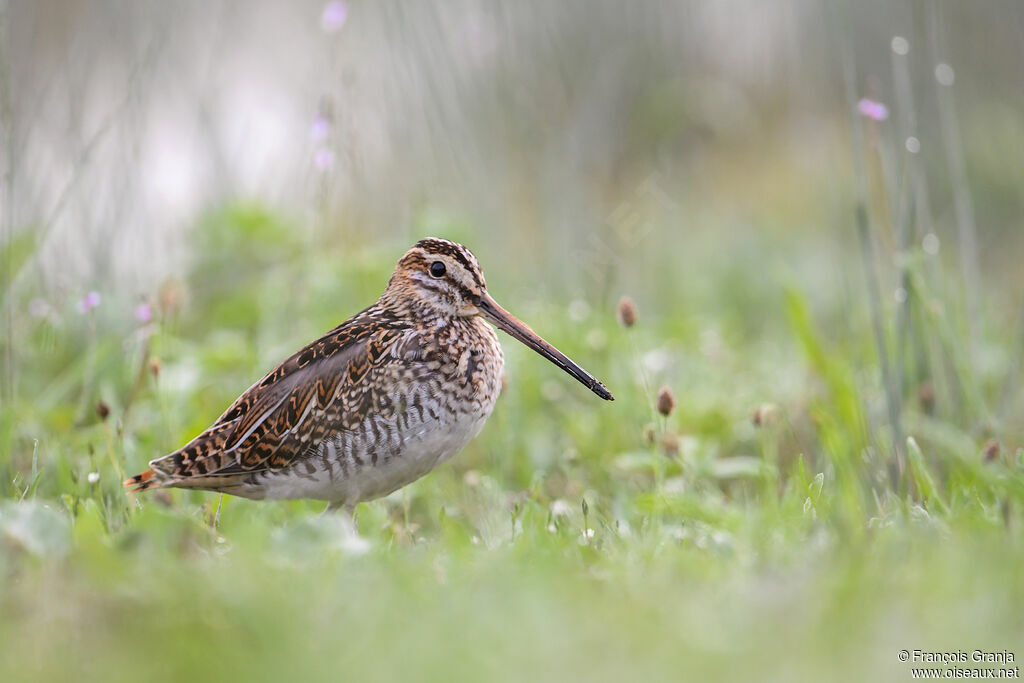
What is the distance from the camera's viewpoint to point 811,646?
7.51 feet

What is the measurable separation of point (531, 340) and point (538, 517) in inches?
26.3

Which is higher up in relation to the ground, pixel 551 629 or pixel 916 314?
pixel 916 314

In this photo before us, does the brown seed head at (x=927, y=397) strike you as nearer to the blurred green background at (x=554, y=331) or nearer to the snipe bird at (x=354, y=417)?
the blurred green background at (x=554, y=331)

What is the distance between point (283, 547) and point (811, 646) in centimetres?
126

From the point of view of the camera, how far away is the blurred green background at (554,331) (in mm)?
2424

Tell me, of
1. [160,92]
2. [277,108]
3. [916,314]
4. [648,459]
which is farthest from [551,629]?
[277,108]

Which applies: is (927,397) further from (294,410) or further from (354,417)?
(294,410)

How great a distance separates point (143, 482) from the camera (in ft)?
11.5

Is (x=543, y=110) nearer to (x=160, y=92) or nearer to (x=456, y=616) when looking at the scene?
(x=160, y=92)

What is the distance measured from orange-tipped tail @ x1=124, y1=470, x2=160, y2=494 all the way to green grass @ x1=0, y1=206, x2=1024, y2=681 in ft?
0.23

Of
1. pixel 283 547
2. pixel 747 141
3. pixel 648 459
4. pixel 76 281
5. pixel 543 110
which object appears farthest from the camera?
pixel 747 141

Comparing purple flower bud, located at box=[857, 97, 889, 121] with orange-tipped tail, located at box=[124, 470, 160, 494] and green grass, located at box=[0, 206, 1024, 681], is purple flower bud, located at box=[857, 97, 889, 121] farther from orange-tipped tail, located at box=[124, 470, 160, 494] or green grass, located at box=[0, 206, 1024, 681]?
orange-tipped tail, located at box=[124, 470, 160, 494]

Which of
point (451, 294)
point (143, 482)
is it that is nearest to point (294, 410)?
point (143, 482)

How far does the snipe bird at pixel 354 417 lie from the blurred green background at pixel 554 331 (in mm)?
183
